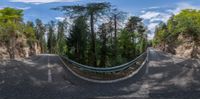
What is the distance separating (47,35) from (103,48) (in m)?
137

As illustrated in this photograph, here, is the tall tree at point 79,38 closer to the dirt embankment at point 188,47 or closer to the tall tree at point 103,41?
the tall tree at point 103,41

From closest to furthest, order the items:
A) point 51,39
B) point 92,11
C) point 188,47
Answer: point 92,11, point 188,47, point 51,39

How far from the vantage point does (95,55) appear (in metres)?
40.0

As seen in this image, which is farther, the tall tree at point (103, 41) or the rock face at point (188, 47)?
the rock face at point (188, 47)

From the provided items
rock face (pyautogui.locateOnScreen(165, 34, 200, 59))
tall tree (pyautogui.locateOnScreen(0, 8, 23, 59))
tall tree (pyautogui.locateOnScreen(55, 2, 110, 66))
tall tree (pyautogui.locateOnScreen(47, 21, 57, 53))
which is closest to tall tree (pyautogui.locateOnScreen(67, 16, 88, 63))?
tall tree (pyautogui.locateOnScreen(55, 2, 110, 66))

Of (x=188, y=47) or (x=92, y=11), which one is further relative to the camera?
(x=188, y=47)

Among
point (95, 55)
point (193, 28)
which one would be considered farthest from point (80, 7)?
point (193, 28)

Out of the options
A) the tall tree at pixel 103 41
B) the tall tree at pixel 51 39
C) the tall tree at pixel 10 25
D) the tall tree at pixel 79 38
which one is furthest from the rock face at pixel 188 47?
the tall tree at pixel 51 39

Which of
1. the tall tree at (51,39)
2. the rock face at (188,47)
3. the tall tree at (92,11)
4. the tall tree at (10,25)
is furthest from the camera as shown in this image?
the tall tree at (51,39)

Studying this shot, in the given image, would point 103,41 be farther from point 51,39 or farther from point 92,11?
point 51,39

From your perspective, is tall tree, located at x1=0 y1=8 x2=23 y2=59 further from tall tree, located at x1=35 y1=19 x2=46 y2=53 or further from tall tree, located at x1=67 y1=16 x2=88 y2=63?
tall tree, located at x1=35 y1=19 x2=46 y2=53

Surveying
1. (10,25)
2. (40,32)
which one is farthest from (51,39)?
(10,25)

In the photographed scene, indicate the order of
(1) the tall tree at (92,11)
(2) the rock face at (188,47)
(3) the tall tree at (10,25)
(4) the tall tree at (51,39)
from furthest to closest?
(4) the tall tree at (51,39)
(3) the tall tree at (10,25)
(2) the rock face at (188,47)
(1) the tall tree at (92,11)

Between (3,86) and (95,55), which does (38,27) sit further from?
(3,86)
